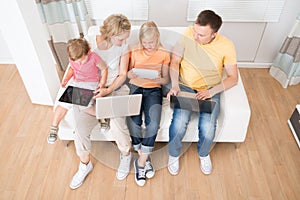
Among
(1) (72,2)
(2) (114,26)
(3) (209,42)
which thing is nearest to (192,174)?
(3) (209,42)

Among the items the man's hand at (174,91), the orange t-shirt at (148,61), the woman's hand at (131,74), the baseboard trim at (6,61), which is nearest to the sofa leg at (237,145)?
the man's hand at (174,91)

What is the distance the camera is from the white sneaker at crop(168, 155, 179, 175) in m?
1.91

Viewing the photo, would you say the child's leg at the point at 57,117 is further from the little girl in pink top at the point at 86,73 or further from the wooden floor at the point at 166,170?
the wooden floor at the point at 166,170

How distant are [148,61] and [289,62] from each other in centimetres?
119

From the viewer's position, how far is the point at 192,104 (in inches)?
69.9

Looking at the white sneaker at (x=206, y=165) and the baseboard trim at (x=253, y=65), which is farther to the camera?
the baseboard trim at (x=253, y=65)

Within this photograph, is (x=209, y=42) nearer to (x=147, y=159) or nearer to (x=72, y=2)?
(x=147, y=159)

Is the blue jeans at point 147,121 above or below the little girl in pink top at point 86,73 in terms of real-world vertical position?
below

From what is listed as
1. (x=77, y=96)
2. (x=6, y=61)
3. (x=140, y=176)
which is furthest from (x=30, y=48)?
(x=140, y=176)

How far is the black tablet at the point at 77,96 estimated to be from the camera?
1.76 meters

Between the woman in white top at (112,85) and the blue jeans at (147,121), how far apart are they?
43mm

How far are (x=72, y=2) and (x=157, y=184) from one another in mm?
1361

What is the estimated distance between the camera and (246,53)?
8.45 ft

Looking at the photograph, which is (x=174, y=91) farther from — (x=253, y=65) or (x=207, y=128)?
(x=253, y=65)
